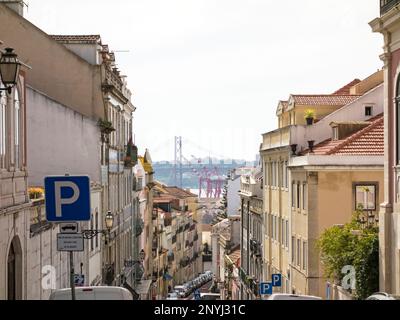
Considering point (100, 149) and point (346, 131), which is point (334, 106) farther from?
point (100, 149)

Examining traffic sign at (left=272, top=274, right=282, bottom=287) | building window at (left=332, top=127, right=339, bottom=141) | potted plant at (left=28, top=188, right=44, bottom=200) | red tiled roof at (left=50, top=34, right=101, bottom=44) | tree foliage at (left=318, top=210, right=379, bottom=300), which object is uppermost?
red tiled roof at (left=50, top=34, right=101, bottom=44)

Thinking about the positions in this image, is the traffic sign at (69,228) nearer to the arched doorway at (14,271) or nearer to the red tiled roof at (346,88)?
the arched doorway at (14,271)

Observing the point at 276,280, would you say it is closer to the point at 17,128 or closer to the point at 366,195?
the point at 366,195

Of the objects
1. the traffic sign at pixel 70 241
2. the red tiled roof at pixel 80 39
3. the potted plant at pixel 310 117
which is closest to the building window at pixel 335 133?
the potted plant at pixel 310 117

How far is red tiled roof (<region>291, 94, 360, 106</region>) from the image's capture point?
45438 millimetres

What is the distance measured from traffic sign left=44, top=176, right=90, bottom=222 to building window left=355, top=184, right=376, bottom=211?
2214cm

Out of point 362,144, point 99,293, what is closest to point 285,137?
point 362,144

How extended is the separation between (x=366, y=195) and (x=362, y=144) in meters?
2.30

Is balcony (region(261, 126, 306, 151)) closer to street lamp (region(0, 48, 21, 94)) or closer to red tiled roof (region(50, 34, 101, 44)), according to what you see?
red tiled roof (region(50, 34, 101, 44))

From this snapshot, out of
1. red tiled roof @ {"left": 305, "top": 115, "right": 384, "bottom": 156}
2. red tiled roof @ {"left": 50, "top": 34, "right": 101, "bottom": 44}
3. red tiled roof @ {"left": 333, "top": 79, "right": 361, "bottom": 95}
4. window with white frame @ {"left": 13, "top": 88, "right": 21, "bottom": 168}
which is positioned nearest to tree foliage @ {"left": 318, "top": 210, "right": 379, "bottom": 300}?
red tiled roof @ {"left": 305, "top": 115, "right": 384, "bottom": 156}
